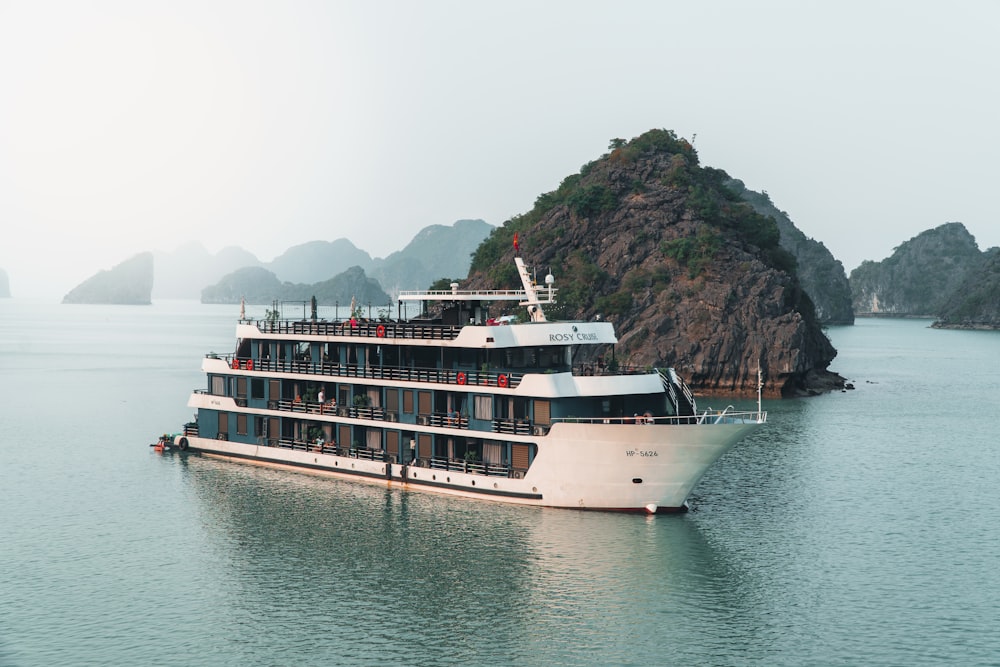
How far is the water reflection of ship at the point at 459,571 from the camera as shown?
27.1 m

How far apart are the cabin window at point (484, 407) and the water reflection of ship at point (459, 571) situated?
12.6 ft

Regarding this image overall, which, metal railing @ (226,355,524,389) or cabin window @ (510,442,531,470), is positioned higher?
metal railing @ (226,355,524,389)

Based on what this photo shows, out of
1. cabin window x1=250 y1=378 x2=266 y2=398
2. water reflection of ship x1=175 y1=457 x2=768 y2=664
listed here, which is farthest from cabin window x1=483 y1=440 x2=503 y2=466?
cabin window x1=250 y1=378 x2=266 y2=398

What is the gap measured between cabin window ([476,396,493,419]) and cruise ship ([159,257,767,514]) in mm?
44

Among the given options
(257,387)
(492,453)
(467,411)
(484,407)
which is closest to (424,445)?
(467,411)

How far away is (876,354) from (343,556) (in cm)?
14412

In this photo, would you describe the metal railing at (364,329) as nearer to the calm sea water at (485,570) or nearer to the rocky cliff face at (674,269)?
the calm sea water at (485,570)

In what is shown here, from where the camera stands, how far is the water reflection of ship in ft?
88.9

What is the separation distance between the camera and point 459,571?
3183 cm

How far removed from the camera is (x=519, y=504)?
38.4m

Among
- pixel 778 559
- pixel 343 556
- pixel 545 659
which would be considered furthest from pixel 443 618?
pixel 778 559

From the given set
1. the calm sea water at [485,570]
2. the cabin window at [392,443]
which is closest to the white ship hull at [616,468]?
the calm sea water at [485,570]

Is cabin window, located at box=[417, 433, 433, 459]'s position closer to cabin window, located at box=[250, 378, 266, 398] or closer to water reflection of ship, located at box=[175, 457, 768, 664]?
water reflection of ship, located at box=[175, 457, 768, 664]

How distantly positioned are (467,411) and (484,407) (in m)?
1.04
